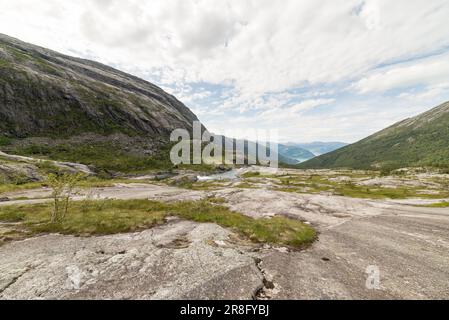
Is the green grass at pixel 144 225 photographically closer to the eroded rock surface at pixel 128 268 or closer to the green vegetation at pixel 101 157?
the eroded rock surface at pixel 128 268

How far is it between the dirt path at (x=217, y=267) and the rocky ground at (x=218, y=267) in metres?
0.05

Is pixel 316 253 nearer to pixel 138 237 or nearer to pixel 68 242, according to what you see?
pixel 138 237

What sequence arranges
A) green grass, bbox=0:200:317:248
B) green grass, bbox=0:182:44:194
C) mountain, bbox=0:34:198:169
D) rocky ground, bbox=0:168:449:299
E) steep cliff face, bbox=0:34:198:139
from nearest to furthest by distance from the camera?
rocky ground, bbox=0:168:449:299, green grass, bbox=0:200:317:248, green grass, bbox=0:182:44:194, mountain, bbox=0:34:198:169, steep cliff face, bbox=0:34:198:139

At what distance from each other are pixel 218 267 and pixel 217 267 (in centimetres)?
6

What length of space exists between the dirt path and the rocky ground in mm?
55

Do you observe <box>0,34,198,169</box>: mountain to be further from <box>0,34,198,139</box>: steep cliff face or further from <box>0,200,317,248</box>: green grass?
<box>0,200,317,248</box>: green grass

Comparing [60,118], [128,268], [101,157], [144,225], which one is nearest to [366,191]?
[144,225]

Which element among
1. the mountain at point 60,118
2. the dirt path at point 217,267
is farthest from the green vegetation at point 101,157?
the dirt path at point 217,267

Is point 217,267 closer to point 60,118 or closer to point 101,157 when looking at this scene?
point 101,157

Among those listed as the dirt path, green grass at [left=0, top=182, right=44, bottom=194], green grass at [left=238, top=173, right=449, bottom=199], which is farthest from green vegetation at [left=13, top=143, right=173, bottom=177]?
the dirt path

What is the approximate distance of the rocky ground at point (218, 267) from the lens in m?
11.0

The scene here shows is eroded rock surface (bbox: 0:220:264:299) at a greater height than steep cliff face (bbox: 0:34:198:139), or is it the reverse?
steep cliff face (bbox: 0:34:198:139)

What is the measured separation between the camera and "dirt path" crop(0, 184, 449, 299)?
11055mm

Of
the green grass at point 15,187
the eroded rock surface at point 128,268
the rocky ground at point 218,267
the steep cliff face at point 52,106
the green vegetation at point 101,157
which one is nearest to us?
the eroded rock surface at point 128,268
